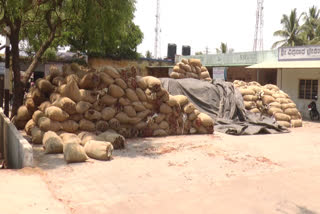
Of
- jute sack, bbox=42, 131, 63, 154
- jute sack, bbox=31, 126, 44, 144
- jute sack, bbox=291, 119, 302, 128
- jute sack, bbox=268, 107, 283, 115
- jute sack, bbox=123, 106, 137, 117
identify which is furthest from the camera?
jute sack, bbox=291, 119, 302, 128

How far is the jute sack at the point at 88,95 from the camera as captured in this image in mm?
8501

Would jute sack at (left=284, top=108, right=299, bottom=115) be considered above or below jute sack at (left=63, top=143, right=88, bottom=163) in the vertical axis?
above

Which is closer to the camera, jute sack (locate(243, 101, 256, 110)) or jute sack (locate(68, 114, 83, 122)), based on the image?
jute sack (locate(68, 114, 83, 122))

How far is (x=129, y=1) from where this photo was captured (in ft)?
29.5

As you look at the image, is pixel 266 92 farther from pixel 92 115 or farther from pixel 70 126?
pixel 70 126

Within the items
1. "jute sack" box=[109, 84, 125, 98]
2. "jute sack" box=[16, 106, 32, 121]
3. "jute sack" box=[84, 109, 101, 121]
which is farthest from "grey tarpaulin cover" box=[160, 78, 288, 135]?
"jute sack" box=[16, 106, 32, 121]

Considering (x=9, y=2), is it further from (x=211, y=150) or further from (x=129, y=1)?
(x=211, y=150)

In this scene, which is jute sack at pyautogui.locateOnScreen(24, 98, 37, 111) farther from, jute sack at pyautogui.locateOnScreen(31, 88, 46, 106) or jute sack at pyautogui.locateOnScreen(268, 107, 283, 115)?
jute sack at pyautogui.locateOnScreen(268, 107, 283, 115)

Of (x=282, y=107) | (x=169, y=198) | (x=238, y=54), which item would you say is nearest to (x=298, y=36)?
(x=238, y=54)

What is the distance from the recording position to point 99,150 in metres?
6.80

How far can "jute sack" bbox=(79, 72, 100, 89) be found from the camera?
877 cm

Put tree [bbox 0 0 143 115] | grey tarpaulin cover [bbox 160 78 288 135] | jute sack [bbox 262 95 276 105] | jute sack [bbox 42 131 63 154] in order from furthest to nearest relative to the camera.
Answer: jute sack [bbox 262 95 276 105], grey tarpaulin cover [bbox 160 78 288 135], tree [bbox 0 0 143 115], jute sack [bbox 42 131 63 154]

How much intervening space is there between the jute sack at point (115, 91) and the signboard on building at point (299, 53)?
11.0 metres

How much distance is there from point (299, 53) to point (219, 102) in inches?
260
